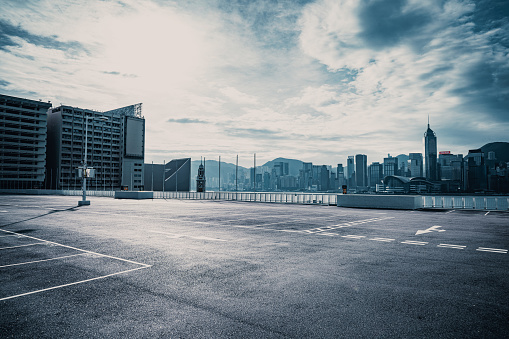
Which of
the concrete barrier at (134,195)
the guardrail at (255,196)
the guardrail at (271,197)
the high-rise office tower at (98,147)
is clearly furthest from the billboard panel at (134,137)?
the concrete barrier at (134,195)

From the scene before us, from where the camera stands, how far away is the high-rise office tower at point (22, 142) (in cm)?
12288

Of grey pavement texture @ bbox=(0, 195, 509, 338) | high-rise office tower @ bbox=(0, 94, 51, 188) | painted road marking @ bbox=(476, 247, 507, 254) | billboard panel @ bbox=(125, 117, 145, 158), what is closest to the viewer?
grey pavement texture @ bbox=(0, 195, 509, 338)

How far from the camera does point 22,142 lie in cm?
12888

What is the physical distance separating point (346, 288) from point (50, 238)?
445 inches

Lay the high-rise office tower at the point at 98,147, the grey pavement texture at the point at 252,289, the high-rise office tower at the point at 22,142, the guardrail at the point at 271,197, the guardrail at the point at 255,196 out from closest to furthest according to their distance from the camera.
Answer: the grey pavement texture at the point at 252,289, the guardrail at the point at 271,197, the guardrail at the point at 255,196, the high-rise office tower at the point at 22,142, the high-rise office tower at the point at 98,147

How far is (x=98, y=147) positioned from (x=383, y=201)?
156m

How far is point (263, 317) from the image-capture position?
15.2ft

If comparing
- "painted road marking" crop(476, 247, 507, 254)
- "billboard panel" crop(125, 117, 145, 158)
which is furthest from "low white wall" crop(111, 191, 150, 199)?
"billboard panel" crop(125, 117, 145, 158)

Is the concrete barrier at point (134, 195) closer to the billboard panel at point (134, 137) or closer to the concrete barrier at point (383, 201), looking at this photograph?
the concrete barrier at point (383, 201)

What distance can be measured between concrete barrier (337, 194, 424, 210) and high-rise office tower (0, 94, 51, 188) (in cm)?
13862

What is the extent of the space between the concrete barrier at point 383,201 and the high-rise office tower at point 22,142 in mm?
138618

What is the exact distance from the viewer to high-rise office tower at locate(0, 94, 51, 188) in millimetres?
122875

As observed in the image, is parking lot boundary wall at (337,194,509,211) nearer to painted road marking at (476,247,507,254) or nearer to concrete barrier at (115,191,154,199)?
painted road marking at (476,247,507,254)

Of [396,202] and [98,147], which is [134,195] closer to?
[396,202]
